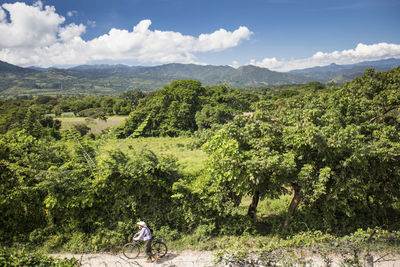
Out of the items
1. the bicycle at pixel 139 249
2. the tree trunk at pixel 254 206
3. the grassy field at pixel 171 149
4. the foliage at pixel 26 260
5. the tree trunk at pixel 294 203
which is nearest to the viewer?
the foliage at pixel 26 260

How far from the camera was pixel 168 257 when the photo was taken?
22.8 ft

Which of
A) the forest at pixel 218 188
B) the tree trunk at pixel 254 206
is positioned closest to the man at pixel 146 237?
the forest at pixel 218 188

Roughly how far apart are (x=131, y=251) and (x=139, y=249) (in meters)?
0.31

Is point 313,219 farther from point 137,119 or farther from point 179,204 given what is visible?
point 137,119

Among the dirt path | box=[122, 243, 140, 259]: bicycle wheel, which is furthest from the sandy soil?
box=[122, 243, 140, 259]: bicycle wheel

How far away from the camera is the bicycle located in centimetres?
687

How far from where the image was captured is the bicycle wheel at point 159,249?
22.6ft

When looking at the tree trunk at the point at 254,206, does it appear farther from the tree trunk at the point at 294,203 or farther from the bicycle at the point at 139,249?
the bicycle at the point at 139,249

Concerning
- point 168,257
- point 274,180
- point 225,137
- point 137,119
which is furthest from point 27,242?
point 137,119

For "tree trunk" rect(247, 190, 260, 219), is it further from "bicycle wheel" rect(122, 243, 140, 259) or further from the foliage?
the foliage

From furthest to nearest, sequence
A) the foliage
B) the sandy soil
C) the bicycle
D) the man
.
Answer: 1. the bicycle
2. the man
3. the sandy soil
4. the foliage

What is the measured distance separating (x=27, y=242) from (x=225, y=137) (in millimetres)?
8069

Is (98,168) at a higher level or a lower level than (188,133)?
higher

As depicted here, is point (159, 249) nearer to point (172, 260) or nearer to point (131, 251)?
point (172, 260)
